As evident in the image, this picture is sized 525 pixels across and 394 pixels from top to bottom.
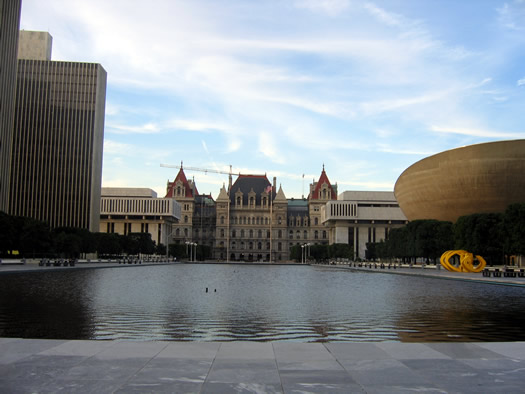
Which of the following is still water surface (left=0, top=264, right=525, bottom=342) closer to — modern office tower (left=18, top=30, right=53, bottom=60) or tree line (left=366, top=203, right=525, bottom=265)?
tree line (left=366, top=203, right=525, bottom=265)

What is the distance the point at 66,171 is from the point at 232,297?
403 feet

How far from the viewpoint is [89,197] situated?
137500 mm

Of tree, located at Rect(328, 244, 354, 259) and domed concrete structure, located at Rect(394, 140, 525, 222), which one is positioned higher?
domed concrete structure, located at Rect(394, 140, 525, 222)

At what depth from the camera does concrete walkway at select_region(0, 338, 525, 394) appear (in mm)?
7496

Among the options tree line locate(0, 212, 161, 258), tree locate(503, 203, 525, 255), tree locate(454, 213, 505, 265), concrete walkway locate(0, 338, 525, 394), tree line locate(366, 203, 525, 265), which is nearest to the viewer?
concrete walkway locate(0, 338, 525, 394)

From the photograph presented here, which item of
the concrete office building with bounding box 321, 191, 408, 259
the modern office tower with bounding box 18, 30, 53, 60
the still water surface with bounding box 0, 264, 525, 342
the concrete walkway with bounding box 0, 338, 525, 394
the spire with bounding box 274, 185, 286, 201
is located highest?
the modern office tower with bounding box 18, 30, 53, 60

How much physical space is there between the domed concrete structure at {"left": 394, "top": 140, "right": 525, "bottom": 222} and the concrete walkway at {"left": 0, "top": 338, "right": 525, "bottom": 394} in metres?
90.8

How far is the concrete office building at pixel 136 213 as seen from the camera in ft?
574

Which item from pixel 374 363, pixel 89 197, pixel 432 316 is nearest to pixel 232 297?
pixel 432 316

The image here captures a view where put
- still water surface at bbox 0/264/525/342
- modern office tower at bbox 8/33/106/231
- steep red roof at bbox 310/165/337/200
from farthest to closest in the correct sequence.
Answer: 1. steep red roof at bbox 310/165/337/200
2. modern office tower at bbox 8/33/106/231
3. still water surface at bbox 0/264/525/342

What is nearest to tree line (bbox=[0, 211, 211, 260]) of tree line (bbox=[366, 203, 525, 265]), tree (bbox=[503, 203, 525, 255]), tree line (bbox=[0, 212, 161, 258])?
tree line (bbox=[0, 212, 161, 258])

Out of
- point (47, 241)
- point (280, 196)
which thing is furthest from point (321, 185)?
point (47, 241)

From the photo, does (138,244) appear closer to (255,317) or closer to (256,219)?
(256,219)

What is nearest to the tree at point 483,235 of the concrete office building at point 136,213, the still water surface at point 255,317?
the still water surface at point 255,317
